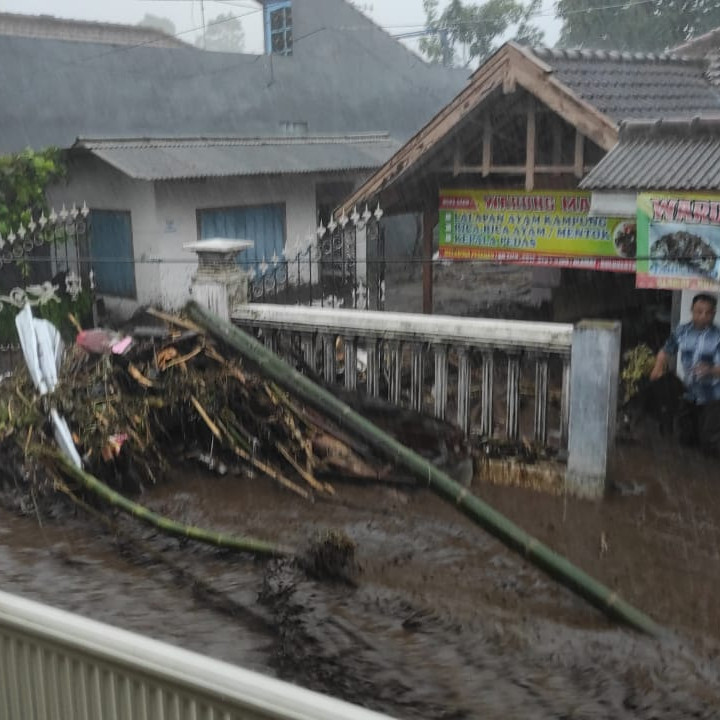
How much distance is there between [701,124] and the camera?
24.7 ft

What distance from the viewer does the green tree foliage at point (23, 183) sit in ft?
41.1

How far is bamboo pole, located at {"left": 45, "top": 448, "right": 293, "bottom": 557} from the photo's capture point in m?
5.29

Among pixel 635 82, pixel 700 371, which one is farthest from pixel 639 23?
pixel 700 371

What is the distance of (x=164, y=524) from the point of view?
5.61m

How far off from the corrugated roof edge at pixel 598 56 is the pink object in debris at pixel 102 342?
494 centimetres

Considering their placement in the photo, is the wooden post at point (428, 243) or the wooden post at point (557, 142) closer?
the wooden post at point (557, 142)

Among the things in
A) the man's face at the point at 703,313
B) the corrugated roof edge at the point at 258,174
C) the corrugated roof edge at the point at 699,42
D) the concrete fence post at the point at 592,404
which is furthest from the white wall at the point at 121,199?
the corrugated roof edge at the point at 699,42

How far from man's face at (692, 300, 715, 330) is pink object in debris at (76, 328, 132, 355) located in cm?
449

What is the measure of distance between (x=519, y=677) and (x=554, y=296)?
7.69m

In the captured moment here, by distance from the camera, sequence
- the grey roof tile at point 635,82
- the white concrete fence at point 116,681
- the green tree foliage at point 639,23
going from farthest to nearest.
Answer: the green tree foliage at point 639,23 < the grey roof tile at point 635,82 < the white concrete fence at point 116,681

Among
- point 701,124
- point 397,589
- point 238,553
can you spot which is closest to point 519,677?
point 397,589

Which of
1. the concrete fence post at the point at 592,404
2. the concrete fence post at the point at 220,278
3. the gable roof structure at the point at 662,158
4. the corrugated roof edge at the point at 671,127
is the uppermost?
the corrugated roof edge at the point at 671,127

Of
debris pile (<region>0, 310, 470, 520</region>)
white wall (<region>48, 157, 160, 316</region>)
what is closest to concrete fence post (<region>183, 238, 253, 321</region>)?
debris pile (<region>0, 310, 470, 520</region>)

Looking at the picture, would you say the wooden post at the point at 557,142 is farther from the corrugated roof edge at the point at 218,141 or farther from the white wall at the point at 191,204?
the corrugated roof edge at the point at 218,141
